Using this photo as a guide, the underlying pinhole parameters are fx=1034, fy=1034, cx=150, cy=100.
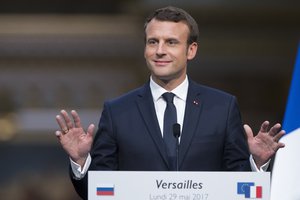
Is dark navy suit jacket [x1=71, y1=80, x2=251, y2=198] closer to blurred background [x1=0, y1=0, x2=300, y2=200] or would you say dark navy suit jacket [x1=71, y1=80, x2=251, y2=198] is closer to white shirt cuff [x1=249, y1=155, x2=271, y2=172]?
white shirt cuff [x1=249, y1=155, x2=271, y2=172]

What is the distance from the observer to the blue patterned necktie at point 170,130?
4.45 meters

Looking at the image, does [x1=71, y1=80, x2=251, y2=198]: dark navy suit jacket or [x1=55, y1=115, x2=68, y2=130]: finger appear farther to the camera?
[x1=71, y1=80, x2=251, y2=198]: dark navy suit jacket

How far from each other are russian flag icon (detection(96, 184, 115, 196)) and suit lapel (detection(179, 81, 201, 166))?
43 centimetres

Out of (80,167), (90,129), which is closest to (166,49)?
(90,129)

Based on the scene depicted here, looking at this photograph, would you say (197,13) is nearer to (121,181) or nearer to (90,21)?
(90,21)

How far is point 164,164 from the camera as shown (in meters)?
4.45

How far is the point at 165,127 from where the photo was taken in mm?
4512

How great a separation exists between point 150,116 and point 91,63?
8686 millimetres

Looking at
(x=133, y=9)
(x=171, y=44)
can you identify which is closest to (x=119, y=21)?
(x=133, y=9)

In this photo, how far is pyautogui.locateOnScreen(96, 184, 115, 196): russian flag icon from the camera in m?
4.10

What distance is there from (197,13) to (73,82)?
1.81m

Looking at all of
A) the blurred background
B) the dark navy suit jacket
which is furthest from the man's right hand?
the blurred background

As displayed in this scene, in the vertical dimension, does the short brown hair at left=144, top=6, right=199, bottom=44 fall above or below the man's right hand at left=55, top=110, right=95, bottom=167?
above

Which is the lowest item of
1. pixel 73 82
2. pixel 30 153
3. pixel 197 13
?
pixel 30 153
